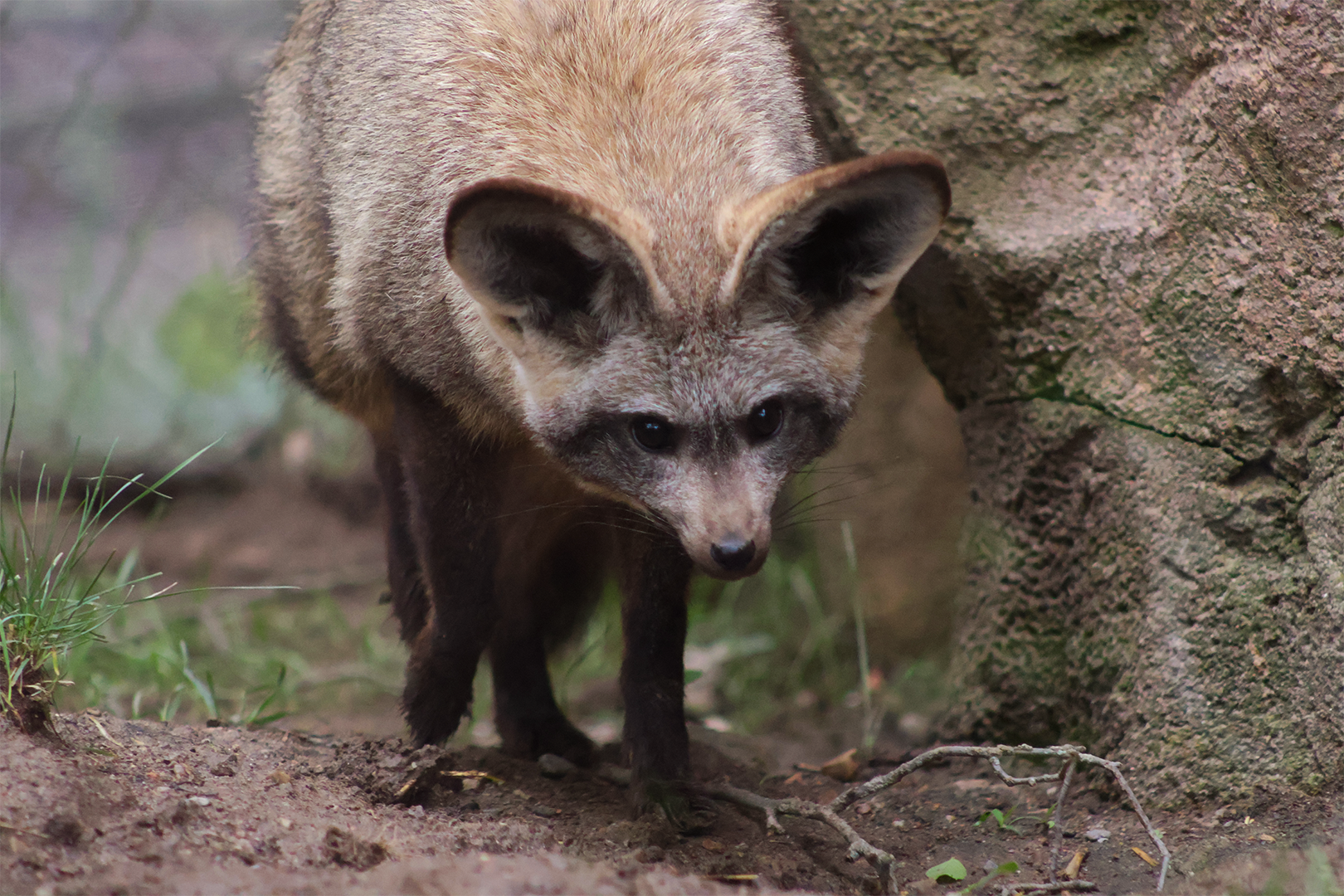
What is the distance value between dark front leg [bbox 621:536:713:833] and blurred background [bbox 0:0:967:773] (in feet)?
3.26

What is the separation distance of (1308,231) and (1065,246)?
74 centimetres

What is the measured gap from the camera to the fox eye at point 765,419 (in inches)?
110

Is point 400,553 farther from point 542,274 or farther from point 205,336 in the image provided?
point 205,336

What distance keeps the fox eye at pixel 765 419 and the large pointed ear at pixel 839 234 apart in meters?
0.23

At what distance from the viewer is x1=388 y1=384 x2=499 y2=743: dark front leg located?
3.35 metres

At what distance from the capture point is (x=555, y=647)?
14.9 feet

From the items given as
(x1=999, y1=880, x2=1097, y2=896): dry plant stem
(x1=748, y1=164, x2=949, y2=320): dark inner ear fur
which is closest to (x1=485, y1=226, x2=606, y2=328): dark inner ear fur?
(x1=748, y1=164, x2=949, y2=320): dark inner ear fur

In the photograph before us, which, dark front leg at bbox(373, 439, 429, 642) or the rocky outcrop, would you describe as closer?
the rocky outcrop

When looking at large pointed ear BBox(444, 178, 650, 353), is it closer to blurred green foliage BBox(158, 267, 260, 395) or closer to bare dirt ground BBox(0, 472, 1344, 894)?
bare dirt ground BBox(0, 472, 1344, 894)

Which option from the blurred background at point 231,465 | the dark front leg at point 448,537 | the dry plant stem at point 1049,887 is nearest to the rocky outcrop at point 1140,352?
the dry plant stem at point 1049,887

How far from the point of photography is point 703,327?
273 centimetres

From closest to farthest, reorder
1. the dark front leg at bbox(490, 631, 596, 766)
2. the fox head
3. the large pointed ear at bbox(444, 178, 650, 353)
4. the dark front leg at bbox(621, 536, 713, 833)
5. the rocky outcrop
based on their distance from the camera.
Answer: the large pointed ear at bbox(444, 178, 650, 353) < the fox head < the rocky outcrop < the dark front leg at bbox(621, 536, 713, 833) < the dark front leg at bbox(490, 631, 596, 766)

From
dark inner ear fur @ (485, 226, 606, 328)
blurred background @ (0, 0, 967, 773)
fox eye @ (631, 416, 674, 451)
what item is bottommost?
blurred background @ (0, 0, 967, 773)

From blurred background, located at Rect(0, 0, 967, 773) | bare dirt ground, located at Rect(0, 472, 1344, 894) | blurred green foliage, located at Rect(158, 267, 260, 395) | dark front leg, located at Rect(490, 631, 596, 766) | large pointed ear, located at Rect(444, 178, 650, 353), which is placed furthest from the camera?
blurred green foliage, located at Rect(158, 267, 260, 395)
